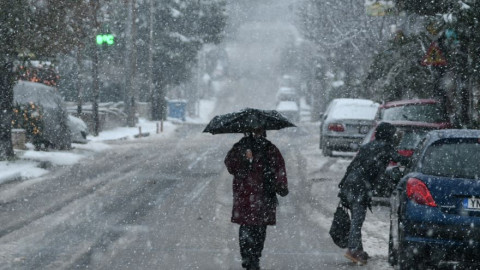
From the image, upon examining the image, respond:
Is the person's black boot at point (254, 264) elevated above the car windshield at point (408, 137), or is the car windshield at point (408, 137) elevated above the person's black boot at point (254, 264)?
the car windshield at point (408, 137)

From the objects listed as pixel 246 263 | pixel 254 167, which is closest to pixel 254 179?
pixel 254 167

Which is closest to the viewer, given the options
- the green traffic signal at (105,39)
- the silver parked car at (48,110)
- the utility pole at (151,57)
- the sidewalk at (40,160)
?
the sidewalk at (40,160)

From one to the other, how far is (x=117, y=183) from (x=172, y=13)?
35.8 meters

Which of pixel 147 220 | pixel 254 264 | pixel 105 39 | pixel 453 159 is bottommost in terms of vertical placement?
pixel 147 220

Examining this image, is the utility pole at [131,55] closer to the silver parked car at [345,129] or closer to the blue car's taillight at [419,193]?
the silver parked car at [345,129]

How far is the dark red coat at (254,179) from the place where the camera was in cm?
864

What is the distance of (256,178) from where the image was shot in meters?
8.70

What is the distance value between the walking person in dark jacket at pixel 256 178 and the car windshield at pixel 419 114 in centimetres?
823

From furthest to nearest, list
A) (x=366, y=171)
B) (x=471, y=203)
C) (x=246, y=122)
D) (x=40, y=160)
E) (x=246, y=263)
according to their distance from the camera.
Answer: (x=40, y=160) → (x=366, y=171) → (x=246, y=263) → (x=246, y=122) → (x=471, y=203)

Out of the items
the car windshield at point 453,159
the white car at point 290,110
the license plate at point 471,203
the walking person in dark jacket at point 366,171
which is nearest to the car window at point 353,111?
the walking person in dark jacket at point 366,171

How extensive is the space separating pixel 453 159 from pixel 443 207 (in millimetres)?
506

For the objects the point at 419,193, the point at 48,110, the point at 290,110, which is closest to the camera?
the point at 419,193

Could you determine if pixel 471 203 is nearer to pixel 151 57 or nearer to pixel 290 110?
pixel 151 57

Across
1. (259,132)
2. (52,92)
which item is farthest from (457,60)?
(52,92)
